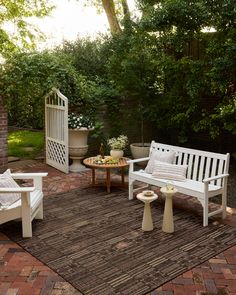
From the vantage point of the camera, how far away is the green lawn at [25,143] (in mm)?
9055

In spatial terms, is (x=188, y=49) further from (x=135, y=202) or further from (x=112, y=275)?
(x=112, y=275)

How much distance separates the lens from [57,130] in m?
7.50

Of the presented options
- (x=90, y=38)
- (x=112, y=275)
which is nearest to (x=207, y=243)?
(x=112, y=275)

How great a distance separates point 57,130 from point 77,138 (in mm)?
477

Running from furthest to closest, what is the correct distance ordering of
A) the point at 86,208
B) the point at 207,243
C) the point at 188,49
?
the point at 188,49 → the point at 86,208 → the point at 207,243

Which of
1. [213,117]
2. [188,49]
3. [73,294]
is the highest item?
[188,49]

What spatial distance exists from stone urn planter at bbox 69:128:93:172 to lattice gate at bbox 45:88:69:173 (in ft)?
0.66

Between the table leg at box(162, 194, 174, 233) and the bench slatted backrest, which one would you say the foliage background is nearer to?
the bench slatted backrest

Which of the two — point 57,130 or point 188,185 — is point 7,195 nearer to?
point 188,185

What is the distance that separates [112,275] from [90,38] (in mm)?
7977

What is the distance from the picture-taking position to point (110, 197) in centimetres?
569

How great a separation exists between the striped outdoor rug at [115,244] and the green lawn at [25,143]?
13.1ft

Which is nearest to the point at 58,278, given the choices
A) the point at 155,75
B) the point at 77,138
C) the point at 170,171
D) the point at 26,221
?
the point at 26,221

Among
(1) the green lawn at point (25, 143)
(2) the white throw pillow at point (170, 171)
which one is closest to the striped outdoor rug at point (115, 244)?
(2) the white throw pillow at point (170, 171)
